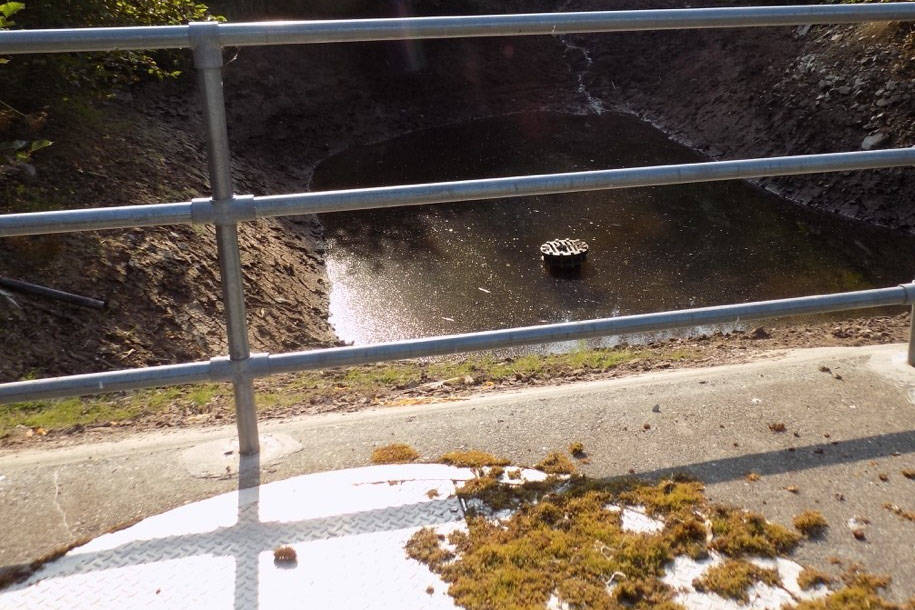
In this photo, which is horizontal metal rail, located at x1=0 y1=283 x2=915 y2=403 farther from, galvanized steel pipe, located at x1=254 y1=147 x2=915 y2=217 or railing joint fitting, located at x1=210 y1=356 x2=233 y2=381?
galvanized steel pipe, located at x1=254 y1=147 x2=915 y2=217

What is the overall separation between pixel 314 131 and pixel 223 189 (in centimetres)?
1010

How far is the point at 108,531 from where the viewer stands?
1969 mm

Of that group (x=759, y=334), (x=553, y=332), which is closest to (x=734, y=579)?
(x=553, y=332)

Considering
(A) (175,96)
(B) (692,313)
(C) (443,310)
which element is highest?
(A) (175,96)

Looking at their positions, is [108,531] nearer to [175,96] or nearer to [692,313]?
[692,313]

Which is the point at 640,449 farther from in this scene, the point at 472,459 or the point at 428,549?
the point at 428,549

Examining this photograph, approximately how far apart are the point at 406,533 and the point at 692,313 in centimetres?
106

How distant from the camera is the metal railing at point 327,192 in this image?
6.28ft

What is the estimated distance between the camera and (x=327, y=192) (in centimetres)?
201

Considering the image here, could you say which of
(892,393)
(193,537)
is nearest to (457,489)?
(193,537)

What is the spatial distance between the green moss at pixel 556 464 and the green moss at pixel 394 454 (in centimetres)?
35

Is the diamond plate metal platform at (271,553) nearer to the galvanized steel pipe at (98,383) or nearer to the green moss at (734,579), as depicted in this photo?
the galvanized steel pipe at (98,383)

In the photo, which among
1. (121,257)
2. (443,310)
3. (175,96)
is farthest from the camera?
(175,96)

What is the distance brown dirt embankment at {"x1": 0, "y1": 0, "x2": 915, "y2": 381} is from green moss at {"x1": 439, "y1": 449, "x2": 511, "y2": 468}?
3.29 m
